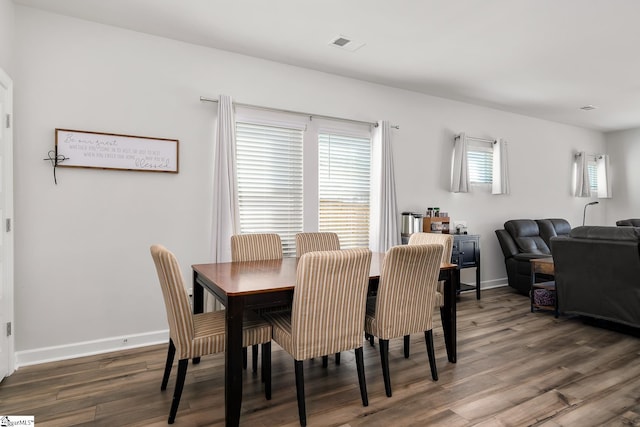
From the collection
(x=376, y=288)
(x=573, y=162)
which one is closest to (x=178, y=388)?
(x=376, y=288)

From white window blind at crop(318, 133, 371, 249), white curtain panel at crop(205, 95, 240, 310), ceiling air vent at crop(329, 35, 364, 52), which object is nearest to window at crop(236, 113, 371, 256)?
white window blind at crop(318, 133, 371, 249)

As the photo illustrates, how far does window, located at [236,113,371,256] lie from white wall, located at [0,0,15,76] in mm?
1728

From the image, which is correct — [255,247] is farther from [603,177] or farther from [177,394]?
[603,177]

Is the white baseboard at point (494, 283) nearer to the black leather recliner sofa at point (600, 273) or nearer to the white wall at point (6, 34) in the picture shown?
the black leather recliner sofa at point (600, 273)

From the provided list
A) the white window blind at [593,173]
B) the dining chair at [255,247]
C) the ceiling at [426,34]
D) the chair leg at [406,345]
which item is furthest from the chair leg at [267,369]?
the white window blind at [593,173]

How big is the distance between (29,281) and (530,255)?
5476 mm

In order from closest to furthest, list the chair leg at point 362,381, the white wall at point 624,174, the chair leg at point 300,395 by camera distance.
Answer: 1. the chair leg at point 300,395
2. the chair leg at point 362,381
3. the white wall at point 624,174

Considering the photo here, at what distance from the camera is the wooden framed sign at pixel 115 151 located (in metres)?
2.93

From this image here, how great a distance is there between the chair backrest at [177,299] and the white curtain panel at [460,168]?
4.04m

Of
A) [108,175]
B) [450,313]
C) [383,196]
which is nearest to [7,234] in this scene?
[108,175]

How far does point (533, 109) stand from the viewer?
5.52 metres

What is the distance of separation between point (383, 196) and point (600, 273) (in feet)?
7.14

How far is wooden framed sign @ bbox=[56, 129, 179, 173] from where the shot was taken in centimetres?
293

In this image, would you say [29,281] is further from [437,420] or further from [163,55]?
[437,420]
